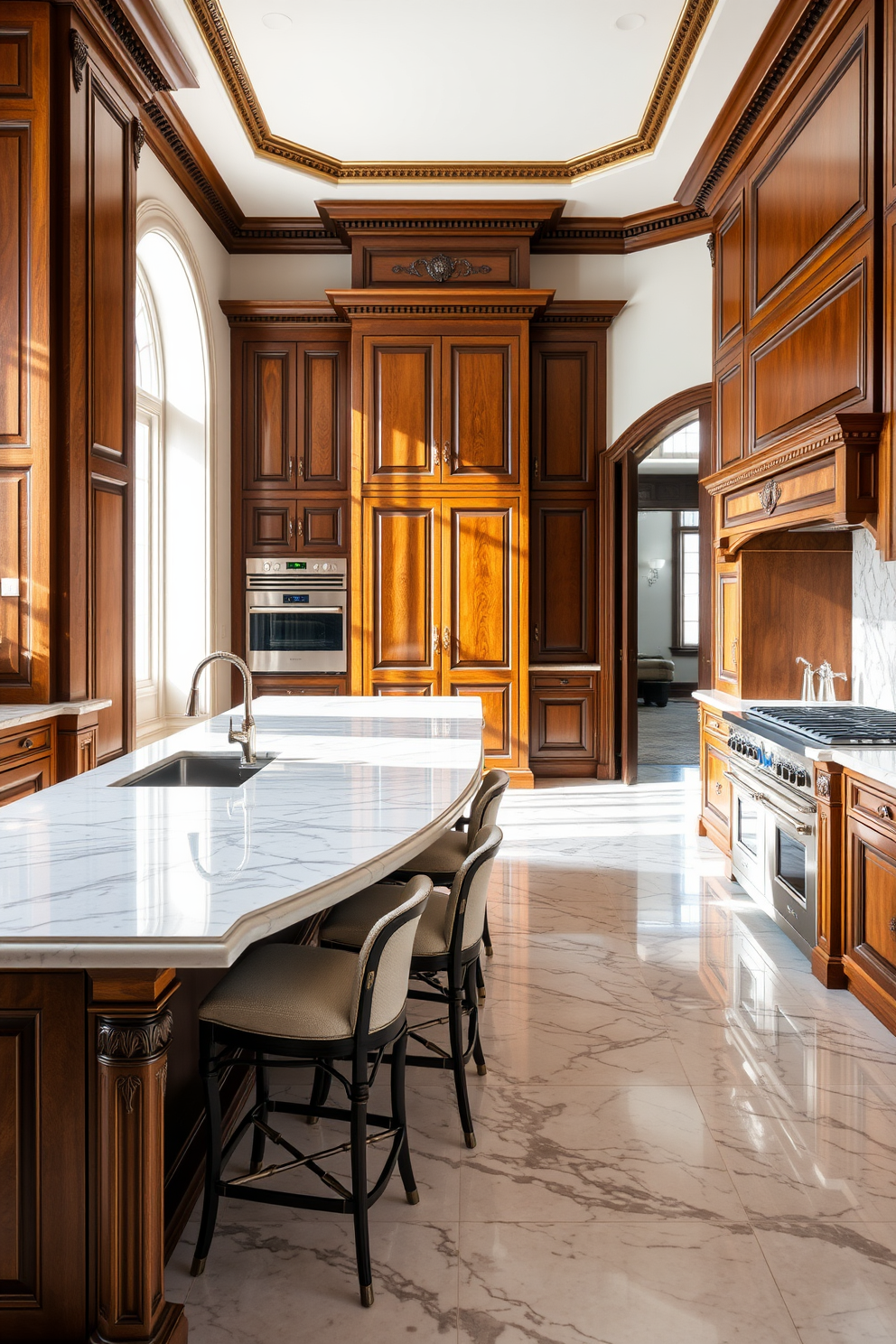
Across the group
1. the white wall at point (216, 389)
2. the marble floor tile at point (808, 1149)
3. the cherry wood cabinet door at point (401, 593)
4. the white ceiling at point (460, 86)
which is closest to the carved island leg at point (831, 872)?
the marble floor tile at point (808, 1149)

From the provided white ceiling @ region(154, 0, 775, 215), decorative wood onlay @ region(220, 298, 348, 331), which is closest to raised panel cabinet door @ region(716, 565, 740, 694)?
white ceiling @ region(154, 0, 775, 215)

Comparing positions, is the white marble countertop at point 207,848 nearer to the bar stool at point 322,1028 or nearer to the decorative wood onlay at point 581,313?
the bar stool at point 322,1028

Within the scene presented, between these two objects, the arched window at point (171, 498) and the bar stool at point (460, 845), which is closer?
the bar stool at point (460, 845)

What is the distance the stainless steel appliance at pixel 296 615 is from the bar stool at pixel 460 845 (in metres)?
3.59

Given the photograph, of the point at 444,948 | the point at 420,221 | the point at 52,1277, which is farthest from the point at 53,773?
the point at 420,221

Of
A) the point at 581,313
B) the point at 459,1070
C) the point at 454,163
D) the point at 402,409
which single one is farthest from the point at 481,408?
the point at 459,1070

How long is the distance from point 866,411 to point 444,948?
224 cm

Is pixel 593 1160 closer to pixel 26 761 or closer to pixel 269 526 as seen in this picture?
pixel 26 761

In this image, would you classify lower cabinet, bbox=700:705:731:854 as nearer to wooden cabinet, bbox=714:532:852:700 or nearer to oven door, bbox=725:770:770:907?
oven door, bbox=725:770:770:907

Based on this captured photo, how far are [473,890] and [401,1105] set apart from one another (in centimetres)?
51

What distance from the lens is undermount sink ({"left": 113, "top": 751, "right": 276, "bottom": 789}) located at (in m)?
2.82

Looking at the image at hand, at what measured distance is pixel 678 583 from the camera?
14.5 m

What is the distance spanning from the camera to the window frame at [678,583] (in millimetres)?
14398

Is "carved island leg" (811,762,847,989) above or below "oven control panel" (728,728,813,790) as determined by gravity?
below
